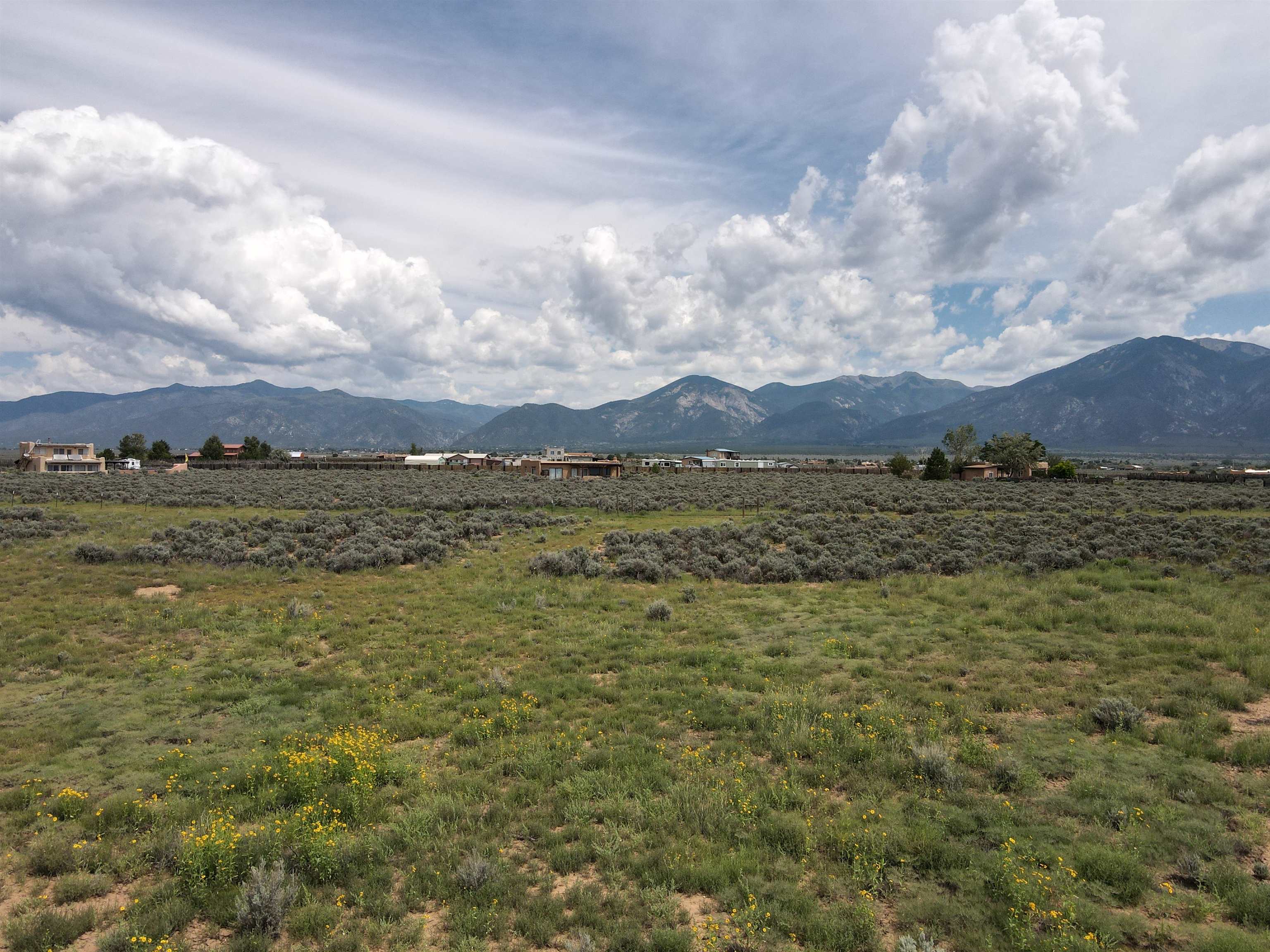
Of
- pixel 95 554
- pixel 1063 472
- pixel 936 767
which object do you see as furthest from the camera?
pixel 1063 472

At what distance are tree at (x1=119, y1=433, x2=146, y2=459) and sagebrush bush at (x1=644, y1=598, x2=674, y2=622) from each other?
12967cm

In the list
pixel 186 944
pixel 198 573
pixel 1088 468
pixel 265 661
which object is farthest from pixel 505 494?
pixel 1088 468

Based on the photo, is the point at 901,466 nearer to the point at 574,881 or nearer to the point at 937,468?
the point at 937,468

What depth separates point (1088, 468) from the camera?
117375 millimetres

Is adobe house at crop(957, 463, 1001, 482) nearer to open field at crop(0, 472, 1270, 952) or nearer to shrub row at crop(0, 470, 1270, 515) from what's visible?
shrub row at crop(0, 470, 1270, 515)

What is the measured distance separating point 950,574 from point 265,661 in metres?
21.1

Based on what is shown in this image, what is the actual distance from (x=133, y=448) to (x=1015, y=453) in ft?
511

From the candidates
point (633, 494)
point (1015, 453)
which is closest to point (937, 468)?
point (1015, 453)

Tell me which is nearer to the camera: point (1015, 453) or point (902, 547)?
point (902, 547)

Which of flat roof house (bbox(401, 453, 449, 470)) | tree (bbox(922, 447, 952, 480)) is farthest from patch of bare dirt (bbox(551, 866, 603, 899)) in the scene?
flat roof house (bbox(401, 453, 449, 470))

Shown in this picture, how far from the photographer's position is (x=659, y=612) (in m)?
15.9

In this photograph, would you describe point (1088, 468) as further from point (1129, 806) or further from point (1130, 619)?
point (1129, 806)

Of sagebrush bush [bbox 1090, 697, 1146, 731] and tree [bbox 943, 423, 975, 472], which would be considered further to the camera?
tree [bbox 943, 423, 975, 472]

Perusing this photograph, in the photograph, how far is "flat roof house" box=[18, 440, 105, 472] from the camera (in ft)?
271
